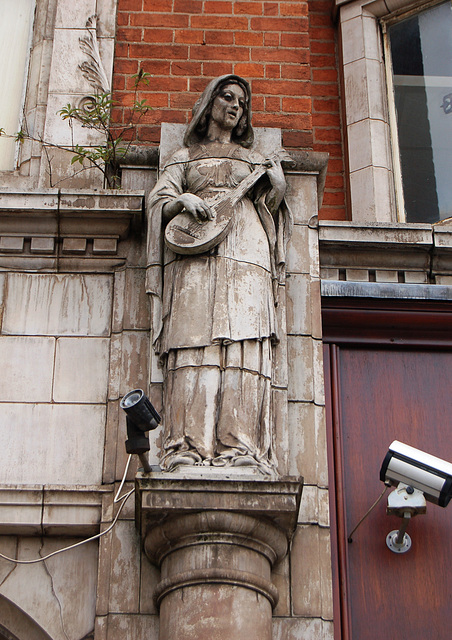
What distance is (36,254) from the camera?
22.6 feet

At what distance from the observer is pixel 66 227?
6871 millimetres

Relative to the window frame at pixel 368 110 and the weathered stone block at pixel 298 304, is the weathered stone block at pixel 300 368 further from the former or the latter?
the window frame at pixel 368 110

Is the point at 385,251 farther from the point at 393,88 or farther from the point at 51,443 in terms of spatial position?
the point at 51,443

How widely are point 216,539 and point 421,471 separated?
4.04ft

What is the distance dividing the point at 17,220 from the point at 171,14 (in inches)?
90.3

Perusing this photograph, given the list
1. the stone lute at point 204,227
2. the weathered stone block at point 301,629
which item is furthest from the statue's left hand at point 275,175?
the weathered stone block at point 301,629

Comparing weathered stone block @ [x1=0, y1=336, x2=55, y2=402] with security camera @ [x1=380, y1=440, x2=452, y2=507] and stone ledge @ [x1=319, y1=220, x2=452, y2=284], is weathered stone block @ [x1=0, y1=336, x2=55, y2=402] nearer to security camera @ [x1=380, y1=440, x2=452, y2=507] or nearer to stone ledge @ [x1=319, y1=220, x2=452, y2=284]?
stone ledge @ [x1=319, y1=220, x2=452, y2=284]

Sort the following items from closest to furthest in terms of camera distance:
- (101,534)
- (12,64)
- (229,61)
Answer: (101,534) → (229,61) → (12,64)

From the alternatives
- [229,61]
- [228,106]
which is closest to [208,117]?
[228,106]

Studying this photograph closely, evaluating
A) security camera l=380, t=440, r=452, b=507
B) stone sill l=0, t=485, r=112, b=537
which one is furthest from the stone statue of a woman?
security camera l=380, t=440, r=452, b=507

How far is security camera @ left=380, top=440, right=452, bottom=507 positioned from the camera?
19.1ft

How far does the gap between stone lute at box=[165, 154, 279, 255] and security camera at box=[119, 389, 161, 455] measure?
1.32 metres

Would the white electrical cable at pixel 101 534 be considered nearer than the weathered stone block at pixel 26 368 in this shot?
Yes

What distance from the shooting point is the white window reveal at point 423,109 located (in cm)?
780
